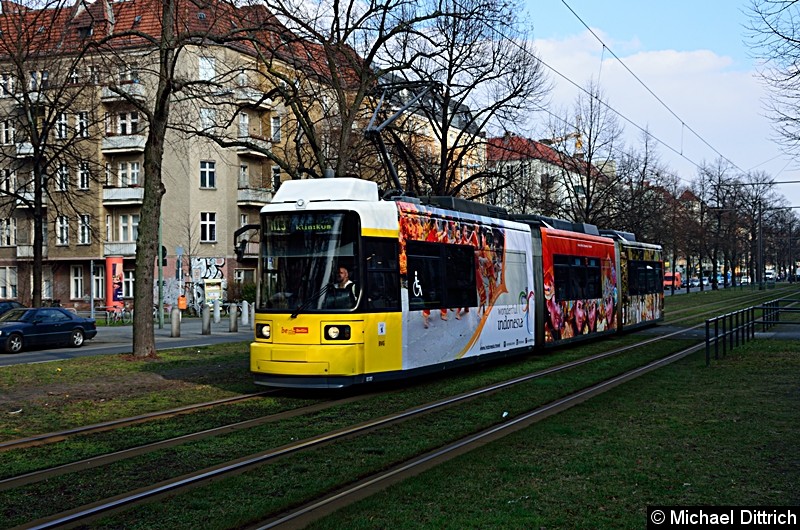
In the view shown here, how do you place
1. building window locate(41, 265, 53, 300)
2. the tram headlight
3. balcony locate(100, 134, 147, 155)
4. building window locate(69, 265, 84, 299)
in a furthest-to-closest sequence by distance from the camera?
building window locate(41, 265, 53, 300), building window locate(69, 265, 84, 299), balcony locate(100, 134, 147, 155), the tram headlight

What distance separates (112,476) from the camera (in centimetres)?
844

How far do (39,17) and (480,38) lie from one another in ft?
57.0

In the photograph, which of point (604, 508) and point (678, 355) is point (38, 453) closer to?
point (604, 508)

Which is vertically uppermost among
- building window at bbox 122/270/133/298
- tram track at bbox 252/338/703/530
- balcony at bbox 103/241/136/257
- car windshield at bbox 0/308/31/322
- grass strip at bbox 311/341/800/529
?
balcony at bbox 103/241/136/257

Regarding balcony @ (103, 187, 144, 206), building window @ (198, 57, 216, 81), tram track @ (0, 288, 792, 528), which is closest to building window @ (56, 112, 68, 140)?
building window @ (198, 57, 216, 81)

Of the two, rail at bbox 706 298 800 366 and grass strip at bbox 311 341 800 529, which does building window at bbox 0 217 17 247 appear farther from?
grass strip at bbox 311 341 800 529

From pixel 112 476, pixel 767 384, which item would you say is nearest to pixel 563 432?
pixel 112 476

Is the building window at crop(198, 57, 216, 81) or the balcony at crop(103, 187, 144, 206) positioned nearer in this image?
the building window at crop(198, 57, 216, 81)

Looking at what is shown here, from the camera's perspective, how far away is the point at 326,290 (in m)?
13.6

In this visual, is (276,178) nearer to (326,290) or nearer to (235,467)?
(326,290)

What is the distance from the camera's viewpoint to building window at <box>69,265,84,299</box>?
5700 cm

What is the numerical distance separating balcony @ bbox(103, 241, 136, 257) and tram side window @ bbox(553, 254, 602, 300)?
3755 cm

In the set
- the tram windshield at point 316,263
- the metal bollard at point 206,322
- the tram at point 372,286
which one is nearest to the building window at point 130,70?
the tram at point 372,286

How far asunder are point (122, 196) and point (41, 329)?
29.7 metres
